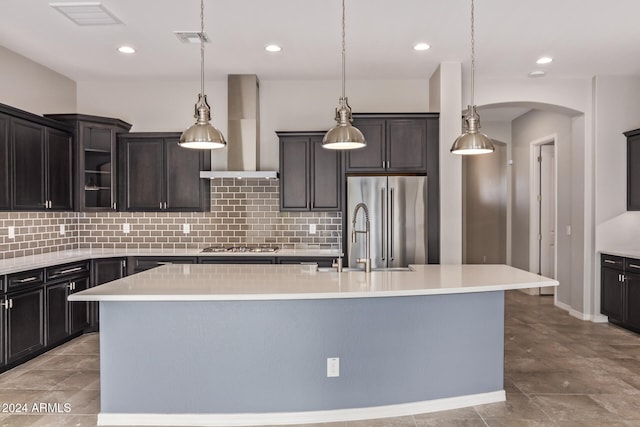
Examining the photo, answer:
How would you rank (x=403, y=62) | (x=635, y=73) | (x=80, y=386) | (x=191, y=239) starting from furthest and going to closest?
(x=191, y=239) → (x=635, y=73) → (x=403, y=62) → (x=80, y=386)

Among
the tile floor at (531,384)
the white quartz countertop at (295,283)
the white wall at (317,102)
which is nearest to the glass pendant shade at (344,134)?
the white quartz countertop at (295,283)

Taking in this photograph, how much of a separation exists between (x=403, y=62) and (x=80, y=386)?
4432mm

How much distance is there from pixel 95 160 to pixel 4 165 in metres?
1.29

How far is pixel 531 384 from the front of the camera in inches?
145

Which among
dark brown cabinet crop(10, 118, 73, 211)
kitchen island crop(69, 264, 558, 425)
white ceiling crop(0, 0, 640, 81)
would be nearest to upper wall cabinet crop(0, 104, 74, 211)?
dark brown cabinet crop(10, 118, 73, 211)

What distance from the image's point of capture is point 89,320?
5234 mm

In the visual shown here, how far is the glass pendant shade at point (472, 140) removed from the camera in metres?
3.37

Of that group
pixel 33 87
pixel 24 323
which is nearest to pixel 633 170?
pixel 24 323

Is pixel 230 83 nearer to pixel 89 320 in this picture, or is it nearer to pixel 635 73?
pixel 89 320

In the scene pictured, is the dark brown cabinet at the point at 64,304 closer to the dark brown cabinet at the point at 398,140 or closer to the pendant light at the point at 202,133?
the pendant light at the point at 202,133

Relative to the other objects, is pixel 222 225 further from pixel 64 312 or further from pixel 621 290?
pixel 621 290

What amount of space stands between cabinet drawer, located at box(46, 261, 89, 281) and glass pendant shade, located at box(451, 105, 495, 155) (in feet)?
12.9

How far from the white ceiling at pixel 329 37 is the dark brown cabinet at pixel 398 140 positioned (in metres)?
0.62

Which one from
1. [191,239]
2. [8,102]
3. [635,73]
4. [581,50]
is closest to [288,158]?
[191,239]
